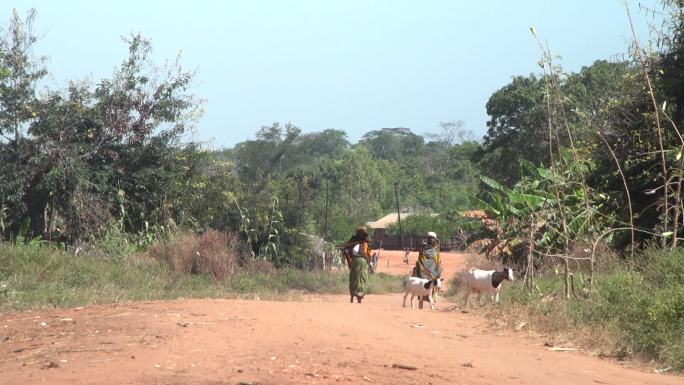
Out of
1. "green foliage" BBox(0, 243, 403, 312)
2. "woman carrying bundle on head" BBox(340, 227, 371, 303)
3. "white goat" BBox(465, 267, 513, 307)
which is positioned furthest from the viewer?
"woman carrying bundle on head" BBox(340, 227, 371, 303)

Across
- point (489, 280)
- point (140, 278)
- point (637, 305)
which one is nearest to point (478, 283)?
point (489, 280)

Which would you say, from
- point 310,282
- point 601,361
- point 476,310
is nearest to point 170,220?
point 310,282

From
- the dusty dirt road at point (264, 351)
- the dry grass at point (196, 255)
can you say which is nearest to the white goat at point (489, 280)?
the dusty dirt road at point (264, 351)

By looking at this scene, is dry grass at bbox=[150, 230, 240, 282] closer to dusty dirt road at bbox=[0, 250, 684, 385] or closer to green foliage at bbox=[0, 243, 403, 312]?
green foliage at bbox=[0, 243, 403, 312]

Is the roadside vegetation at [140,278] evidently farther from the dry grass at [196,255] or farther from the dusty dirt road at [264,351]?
the dusty dirt road at [264,351]

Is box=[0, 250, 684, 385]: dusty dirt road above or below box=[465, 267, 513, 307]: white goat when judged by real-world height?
below

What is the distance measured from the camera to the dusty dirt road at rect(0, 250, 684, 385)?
6879 millimetres

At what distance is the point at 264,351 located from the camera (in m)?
7.77

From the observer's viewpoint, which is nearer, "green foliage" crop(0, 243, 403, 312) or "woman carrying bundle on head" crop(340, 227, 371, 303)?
"green foliage" crop(0, 243, 403, 312)

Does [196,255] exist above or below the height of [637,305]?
above

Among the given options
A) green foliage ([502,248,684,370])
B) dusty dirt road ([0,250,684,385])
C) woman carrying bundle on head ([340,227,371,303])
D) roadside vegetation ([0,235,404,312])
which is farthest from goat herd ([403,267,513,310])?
roadside vegetation ([0,235,404,312])

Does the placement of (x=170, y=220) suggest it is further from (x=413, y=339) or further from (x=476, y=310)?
(x=413, y=339)

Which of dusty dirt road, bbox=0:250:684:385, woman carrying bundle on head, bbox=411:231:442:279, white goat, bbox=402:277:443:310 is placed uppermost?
woman carrying bundle on head, bbox=411:231:442:279

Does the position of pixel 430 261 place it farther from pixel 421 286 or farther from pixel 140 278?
pixel 140 278
